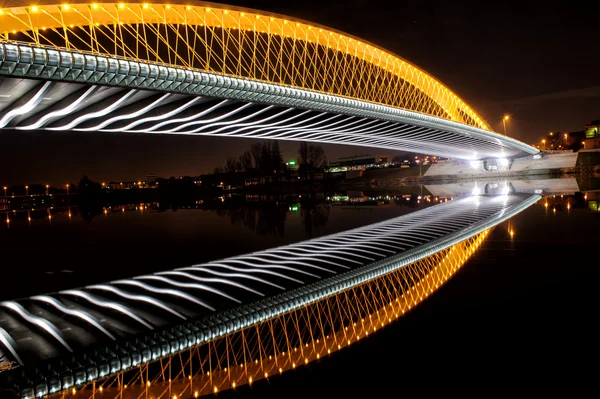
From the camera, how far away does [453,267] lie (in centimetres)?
991

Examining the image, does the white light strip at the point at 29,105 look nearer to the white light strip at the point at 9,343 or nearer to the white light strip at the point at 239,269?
the white light strip at the point at 239,269

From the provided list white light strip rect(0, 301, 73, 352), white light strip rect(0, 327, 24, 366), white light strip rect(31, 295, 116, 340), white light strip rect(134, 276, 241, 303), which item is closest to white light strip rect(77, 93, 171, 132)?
white light strip rect(134, 276, 241, 303)

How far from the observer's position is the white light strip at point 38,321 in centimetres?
658

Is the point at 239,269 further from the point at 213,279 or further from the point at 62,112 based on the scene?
the point at 62,112

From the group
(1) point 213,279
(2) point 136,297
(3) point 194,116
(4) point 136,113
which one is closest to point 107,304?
(2) point 136,297

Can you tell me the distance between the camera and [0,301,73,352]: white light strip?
21.6 ft

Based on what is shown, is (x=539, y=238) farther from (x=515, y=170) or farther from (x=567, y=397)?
(x=515, y=170)

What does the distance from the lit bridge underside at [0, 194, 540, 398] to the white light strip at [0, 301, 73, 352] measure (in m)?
0.02

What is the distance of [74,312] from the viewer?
798 cm

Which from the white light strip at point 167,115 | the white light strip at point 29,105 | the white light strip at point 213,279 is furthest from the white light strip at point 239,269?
the white light strip at point 167,115

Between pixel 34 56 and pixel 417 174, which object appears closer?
pixel 34 56

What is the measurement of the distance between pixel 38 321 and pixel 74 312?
0.59 metres

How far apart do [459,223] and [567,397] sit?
49.1 feet

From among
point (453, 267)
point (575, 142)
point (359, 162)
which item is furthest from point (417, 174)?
point (453, 267)
